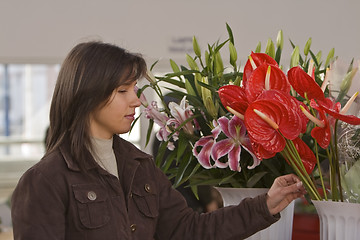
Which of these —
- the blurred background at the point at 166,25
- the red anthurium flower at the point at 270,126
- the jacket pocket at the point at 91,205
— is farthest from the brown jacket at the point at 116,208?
the blurred background at the point at 166,25

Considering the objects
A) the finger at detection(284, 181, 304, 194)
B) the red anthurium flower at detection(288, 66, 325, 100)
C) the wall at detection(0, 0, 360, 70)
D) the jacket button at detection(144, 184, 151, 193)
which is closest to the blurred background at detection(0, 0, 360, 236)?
the wall at detection(0, 0, 360, 70)

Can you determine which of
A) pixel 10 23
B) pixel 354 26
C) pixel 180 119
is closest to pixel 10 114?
pixel 10 23

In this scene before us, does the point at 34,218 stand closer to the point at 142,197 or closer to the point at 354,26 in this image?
the point at 142,197

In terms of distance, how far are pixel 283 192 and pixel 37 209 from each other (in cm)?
46

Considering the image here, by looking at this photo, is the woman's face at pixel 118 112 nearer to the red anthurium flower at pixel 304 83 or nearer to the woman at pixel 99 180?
the woman at pixel 99 180

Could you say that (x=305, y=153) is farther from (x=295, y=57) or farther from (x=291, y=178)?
(x=295, y=57)

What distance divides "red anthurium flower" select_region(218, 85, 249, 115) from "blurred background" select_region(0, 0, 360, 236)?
11.0 ft

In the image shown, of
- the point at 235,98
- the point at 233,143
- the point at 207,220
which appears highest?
the point at 235,98

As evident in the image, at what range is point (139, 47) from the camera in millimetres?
4672

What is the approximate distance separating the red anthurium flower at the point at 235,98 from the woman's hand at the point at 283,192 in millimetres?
179

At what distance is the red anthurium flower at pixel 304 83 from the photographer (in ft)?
3.84

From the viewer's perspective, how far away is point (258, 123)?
1161 mm

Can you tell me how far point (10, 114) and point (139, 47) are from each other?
4.86 meters

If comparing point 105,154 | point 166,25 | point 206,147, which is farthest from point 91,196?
point 166,25
